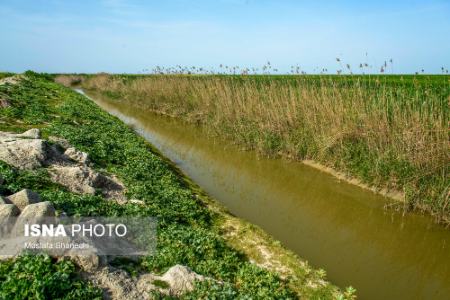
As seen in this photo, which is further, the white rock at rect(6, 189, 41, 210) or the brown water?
the brown water

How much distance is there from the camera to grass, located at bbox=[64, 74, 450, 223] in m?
7.44

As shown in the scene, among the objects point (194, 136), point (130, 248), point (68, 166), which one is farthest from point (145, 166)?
point (194, 136)

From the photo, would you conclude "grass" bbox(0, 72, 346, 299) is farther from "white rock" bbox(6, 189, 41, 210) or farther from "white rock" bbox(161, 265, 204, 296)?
"white rock" bbox(6, 189, 41, 210)

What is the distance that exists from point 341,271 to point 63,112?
39.9 ft

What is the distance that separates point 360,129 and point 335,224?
9.47 feet

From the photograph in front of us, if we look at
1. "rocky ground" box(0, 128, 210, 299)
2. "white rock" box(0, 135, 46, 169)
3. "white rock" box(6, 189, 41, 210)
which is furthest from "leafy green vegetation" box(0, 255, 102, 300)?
"white rock" box(0, 135, 46, 169)

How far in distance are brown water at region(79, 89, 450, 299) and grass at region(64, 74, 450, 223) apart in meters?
0.46

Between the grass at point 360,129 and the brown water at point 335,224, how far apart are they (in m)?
0.46

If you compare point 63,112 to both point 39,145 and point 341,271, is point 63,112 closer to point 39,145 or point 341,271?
point 39,145

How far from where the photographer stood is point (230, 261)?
16.4ft

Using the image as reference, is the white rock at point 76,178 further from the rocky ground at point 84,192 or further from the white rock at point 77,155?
the white rock at point 77,155

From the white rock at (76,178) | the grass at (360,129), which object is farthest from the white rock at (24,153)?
the grass at (360,129)

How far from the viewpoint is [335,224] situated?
24.5ft

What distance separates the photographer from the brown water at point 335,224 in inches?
220
